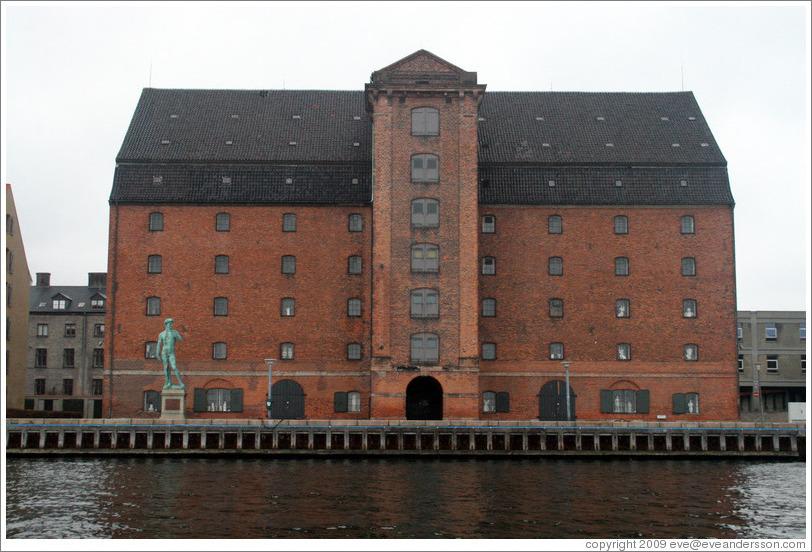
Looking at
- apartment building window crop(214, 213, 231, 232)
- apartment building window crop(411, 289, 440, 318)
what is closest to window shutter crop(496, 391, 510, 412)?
apartment building window crop(411, 289, 440, 318)

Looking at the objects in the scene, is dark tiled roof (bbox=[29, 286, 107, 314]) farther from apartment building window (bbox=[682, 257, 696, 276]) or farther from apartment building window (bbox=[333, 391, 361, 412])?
apartment building window (bbox=[682, 257, 696, 276])

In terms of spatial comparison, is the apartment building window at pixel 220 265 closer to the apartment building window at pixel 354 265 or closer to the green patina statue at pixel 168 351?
the green patina statue at pixel 168 351

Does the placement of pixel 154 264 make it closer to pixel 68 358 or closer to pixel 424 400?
pixel 424 400

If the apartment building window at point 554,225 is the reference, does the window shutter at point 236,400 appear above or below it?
below

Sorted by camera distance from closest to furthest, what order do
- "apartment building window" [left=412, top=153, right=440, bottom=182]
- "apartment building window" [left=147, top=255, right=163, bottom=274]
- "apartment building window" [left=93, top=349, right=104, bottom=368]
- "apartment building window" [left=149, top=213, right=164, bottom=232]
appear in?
1. "apartment building window" [left=412, top=153, right=440, bottom=182]
2. "apartment building window" [left=147, top=255, right=163, bottom=274]
3. "apartment building window" [left=149, top=213, right=164, bottom=232]
4. "apartment building window" [left=93, top=349, right=104, bottom=368]

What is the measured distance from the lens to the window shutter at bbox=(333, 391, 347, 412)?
5297cm

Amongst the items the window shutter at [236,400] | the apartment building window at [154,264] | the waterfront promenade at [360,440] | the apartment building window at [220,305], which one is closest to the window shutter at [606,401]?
the waterfront promenade at [360,440]

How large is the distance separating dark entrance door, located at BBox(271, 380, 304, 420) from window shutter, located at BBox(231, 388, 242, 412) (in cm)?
170

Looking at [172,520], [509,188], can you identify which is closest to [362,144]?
[509,188]

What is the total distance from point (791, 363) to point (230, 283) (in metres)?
42.6

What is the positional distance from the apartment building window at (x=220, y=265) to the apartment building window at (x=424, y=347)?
11.0 metres

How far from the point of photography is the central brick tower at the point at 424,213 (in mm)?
50656

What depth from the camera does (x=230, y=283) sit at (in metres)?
53.8

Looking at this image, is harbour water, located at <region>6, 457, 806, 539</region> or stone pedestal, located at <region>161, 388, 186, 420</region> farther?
stone pedestal, located at <region>161, 388, 186, 420</region>
